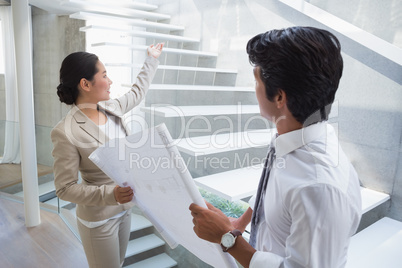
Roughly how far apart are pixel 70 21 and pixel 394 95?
15.0 ft

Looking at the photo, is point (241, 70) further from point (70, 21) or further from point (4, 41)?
point (4, 41)

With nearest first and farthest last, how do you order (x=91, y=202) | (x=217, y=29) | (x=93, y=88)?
(x=91, y=202)
(x=93, y=88)
(x=217, y=29)

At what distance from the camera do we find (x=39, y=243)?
2.76 metres

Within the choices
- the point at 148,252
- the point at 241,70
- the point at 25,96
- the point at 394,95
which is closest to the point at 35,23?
the point at 25,96

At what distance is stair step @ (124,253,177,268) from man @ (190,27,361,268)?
1.67 metres

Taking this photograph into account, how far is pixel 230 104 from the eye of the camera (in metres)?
2.86

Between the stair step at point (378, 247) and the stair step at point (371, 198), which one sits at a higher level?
the stair step at point (371, 198)

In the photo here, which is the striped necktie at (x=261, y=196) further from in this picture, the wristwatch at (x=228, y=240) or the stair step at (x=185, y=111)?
the stair step at (x=185, y=111)

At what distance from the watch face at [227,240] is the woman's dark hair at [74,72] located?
3.09ft

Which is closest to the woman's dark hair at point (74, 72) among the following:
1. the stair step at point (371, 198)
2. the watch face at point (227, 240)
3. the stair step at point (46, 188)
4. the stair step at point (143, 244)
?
the watch face at point (227, 240)

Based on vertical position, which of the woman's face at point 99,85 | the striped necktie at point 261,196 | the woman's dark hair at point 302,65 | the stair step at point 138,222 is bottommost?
the stair step at point 138,222

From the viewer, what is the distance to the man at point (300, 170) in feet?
2.23

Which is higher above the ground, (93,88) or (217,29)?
(217,29)

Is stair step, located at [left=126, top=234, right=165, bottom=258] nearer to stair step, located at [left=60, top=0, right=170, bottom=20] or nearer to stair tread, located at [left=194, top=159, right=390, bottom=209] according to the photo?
stair tread, located at [left=194, top=159, right=390, bottom=209]
